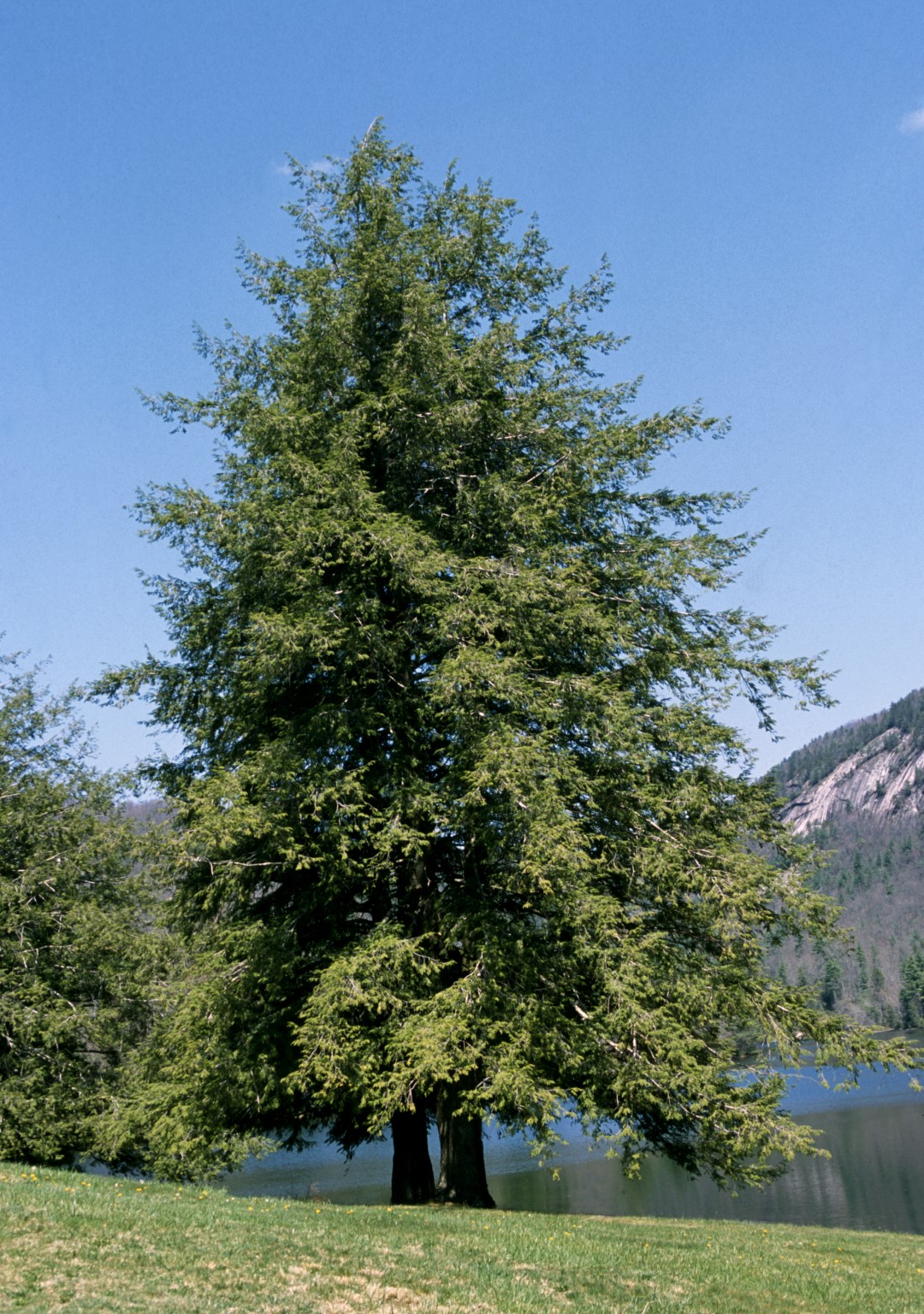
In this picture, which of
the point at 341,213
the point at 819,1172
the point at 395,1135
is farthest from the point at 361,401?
the point at 819,1172

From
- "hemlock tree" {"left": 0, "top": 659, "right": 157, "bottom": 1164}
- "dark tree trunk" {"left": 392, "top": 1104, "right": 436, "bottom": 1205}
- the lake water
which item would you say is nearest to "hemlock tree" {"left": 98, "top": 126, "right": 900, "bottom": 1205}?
"dark tree trunk" {"left": 392, "top": 1104, "right": 436, "bottom": 1205}

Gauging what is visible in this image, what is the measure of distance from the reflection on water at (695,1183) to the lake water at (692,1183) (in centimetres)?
5

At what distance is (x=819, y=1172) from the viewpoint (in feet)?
124

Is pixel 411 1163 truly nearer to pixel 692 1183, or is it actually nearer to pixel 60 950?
pixel 60 950

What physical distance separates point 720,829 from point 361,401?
293 inches

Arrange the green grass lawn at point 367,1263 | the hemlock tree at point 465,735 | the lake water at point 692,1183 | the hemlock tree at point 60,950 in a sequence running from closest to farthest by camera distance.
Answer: the green grass lawn at point 367,1263 < the hemlock tree at point 465,735 < the hemlock tree at point 60,950 < the lake water at point 692,1183

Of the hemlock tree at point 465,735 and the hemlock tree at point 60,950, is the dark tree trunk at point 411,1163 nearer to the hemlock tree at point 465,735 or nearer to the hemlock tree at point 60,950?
the hemlock tree at point 465,735

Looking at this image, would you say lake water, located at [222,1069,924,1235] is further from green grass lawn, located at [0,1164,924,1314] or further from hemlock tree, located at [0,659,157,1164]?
green grass lawn, located at [0,1164,924,1314]

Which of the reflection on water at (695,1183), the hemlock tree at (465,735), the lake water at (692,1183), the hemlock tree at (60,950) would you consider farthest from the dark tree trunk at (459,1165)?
the reflection on water at (695,1183)

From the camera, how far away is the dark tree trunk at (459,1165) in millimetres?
12484

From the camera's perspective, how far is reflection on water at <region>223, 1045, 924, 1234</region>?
98.6ft

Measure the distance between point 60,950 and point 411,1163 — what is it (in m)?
10.7

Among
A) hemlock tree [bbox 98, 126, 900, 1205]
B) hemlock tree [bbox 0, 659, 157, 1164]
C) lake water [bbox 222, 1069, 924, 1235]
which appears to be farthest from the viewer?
lake water [bbox 222, 1069, 924, 1235]

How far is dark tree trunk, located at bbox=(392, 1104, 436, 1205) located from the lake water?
11405 mm
